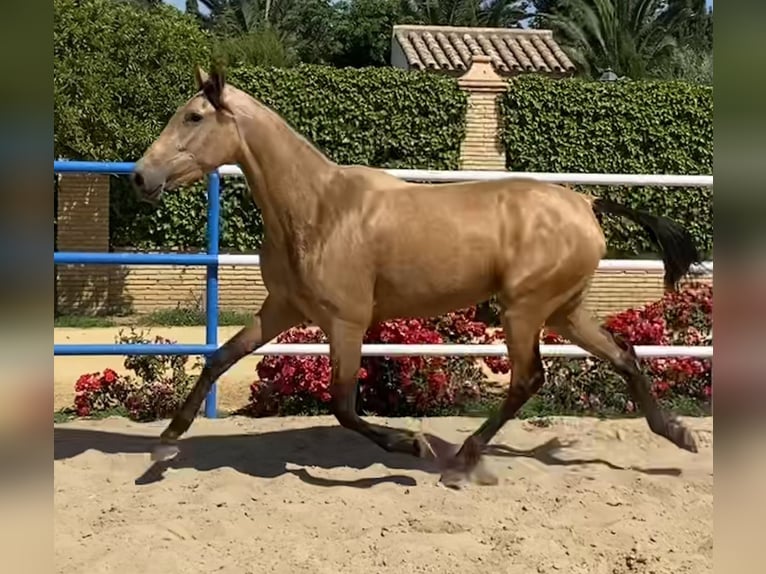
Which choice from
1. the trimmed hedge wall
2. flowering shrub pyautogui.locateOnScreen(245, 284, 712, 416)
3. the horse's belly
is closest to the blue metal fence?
flowering shrub pyautogui.locateOnScreen(245, 284, 712, 416)

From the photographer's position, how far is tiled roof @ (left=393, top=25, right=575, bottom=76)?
15.0 meters

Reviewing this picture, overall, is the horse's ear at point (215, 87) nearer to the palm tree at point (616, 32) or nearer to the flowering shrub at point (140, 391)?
the flowering shrub at point (140, 391)

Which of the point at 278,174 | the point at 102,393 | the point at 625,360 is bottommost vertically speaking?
the point at 102,393

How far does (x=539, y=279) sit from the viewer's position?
145 inches

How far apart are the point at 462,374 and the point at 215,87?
110 inches

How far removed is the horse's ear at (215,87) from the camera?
3449 mm

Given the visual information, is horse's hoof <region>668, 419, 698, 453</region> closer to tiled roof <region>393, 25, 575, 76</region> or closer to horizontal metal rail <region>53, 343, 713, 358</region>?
horizontal metal rail <region>53, 343, 713, 358</region>

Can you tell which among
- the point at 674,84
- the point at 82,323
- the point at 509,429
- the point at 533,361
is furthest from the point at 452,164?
the point at 533,361

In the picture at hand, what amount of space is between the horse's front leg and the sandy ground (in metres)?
1.72

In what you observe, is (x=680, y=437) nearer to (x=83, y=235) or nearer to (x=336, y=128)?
(x=336, y=128)

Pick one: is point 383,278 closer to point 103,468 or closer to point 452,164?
point 103,468

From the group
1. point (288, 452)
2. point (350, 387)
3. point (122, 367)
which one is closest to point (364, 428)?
point (350, 387)

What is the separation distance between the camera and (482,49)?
51.3 ft

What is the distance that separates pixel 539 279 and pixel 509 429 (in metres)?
1.43
